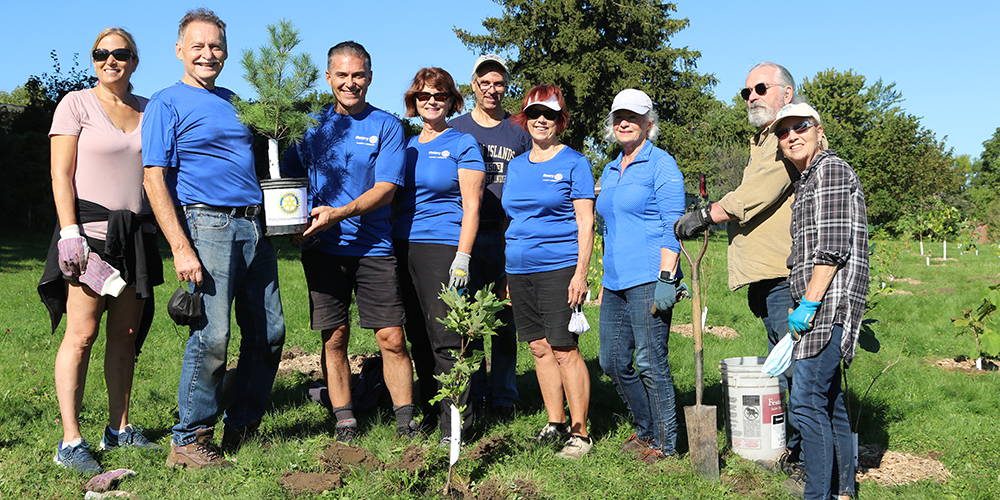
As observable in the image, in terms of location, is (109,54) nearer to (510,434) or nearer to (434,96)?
(434,96)

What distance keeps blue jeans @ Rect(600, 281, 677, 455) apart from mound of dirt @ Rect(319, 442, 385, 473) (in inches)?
57.8

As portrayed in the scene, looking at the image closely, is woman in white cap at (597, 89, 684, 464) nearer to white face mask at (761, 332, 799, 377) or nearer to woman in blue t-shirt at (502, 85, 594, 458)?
woman in blue t-shirt at (502, 85, 594, 458)

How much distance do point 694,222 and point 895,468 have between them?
6.70 feet

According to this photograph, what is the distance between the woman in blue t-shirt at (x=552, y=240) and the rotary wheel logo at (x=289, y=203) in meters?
1.25

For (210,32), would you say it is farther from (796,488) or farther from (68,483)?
(796,488)

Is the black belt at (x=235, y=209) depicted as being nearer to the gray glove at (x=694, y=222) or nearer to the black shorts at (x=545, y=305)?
the black shorts at (x=545, y=305)

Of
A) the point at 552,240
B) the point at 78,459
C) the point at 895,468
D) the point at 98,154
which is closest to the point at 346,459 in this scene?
the point at 78,459

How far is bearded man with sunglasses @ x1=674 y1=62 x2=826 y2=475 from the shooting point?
3.71m

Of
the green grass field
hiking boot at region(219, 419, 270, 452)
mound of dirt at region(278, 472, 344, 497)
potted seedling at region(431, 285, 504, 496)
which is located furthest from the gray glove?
hiking boot at region(219, 419, 270, 452)

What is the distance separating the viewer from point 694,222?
3.70 metres

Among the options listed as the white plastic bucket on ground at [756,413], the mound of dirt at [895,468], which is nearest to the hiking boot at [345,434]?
the white plastic bucket on ground at [756,413]

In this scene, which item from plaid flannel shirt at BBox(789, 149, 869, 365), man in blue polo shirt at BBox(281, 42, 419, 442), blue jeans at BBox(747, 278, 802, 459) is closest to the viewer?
plaid flannel shirt at BBox(789, 149, 869, 365)

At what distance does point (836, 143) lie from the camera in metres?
40.3

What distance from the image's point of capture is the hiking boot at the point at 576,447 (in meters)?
4.13
